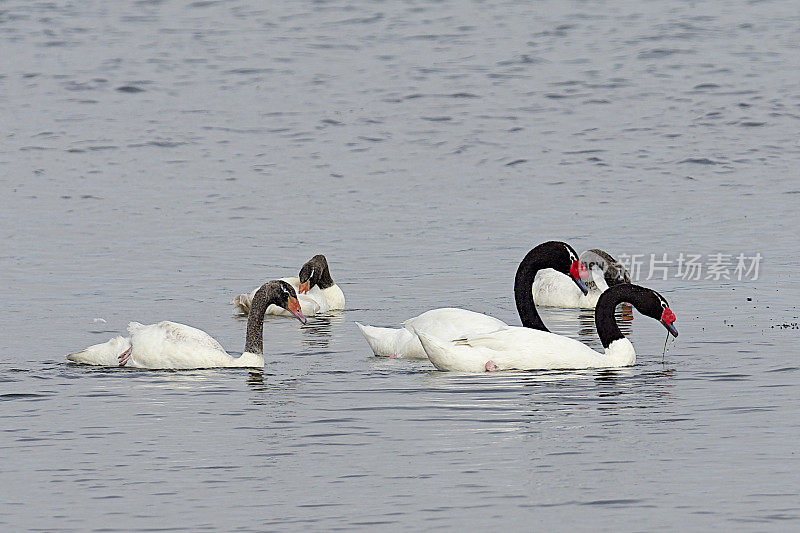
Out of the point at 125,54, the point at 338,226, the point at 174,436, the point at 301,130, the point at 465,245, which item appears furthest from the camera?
the point at 125,54

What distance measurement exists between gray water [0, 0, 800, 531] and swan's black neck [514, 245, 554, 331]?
690 millimetres

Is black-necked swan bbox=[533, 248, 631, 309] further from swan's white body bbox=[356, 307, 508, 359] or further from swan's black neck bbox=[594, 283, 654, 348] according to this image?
swan's white body bbox=[356, 307, 508, 359]

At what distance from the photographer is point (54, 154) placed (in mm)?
31766

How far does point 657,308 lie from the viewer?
1518 cm

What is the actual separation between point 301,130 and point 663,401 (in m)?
21.9

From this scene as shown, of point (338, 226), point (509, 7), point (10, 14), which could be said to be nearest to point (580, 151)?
point (338, 226)

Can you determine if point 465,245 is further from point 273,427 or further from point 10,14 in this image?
point 10,14

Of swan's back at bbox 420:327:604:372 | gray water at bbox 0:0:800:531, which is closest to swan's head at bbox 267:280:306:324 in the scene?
gray water at bbox 0:0:800:531

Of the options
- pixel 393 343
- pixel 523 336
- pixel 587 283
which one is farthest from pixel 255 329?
pixel 587 283

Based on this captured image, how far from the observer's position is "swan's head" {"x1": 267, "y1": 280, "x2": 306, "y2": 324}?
15.5m

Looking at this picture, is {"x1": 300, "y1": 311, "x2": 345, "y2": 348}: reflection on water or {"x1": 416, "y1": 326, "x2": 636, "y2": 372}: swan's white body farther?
{"x1": 300, "y1": 311, "x2": 345, "y2": 348}: reflection on water

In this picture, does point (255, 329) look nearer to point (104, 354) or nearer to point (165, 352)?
point (165, 352)

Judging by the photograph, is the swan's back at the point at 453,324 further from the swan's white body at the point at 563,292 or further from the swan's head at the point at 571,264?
the swan's white body at the point at 563,292

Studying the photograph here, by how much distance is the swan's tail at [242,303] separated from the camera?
A: 18016 mm
